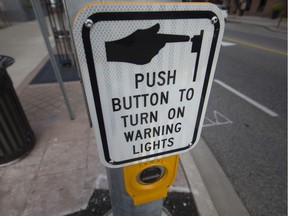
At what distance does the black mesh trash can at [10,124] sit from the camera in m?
2.05

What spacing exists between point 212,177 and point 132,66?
6.74 ft

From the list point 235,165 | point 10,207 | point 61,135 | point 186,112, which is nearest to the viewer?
point 186,112

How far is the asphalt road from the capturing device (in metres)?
2.10

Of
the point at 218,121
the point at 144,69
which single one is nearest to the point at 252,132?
the point at 218,121

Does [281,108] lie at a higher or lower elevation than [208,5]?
lower

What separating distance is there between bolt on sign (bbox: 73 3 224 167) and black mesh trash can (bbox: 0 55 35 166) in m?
1.88

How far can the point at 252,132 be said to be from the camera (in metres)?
3.01

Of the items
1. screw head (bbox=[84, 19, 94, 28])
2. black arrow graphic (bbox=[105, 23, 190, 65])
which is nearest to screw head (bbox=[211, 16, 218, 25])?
black arrow graphic (bbox=[105, 23, 190, 65])

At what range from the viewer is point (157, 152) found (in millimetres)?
905

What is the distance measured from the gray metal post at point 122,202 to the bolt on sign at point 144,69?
15cm

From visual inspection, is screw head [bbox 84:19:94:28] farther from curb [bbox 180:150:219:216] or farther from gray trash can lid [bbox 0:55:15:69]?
gray trash can lid [bbox 0:55:15:69]

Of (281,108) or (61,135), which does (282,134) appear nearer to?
(281,108)

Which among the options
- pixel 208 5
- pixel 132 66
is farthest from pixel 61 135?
pixel 208 5

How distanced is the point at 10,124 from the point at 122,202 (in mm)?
1826
